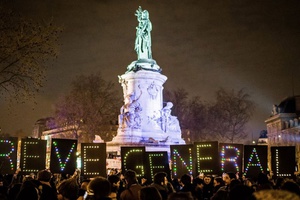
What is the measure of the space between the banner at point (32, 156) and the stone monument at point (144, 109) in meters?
19.6

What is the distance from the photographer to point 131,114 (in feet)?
111

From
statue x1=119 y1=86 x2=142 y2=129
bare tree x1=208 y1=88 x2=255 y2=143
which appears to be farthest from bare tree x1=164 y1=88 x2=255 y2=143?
statue x1=119 y1=86 x2=142 y2=129

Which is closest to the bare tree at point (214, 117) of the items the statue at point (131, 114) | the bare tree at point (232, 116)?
the bare tree at point (232, 116)

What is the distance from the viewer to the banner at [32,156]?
42.8 feet

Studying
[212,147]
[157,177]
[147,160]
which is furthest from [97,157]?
[157,177]

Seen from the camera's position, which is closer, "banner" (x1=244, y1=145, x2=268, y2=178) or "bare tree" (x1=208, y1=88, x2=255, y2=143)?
"banner" (x1=244, y1=145, x2=268, y2=178)

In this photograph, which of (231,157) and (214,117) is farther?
(214,117)

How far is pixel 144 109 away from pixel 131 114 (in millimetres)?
1899

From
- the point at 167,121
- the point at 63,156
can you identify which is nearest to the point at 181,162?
the point at 63,156

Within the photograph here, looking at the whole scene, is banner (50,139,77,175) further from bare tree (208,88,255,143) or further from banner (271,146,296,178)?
bare tree (208,88,255,143)

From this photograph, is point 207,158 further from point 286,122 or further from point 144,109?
point 286,122

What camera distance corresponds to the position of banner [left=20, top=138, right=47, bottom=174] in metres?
13.1

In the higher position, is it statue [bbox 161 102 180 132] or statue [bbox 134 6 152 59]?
statue [bbox 134 6 152 59]

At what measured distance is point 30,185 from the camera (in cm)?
662
